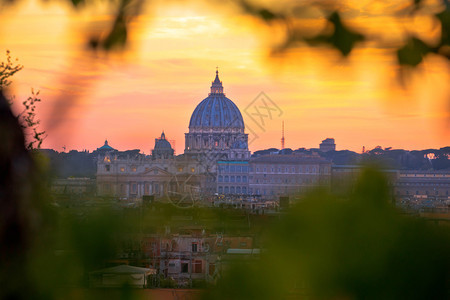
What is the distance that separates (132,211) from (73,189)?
0.08 meters

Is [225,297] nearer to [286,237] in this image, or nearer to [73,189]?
[286,237]

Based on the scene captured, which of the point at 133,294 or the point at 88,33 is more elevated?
the point at 88,33

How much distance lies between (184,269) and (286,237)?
Result: 13 centimetres

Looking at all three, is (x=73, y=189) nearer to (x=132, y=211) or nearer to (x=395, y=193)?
(x=132, y=211)

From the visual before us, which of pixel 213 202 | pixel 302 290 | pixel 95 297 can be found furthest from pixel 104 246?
pixel 213 202

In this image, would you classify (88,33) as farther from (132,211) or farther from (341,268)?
(341,268)

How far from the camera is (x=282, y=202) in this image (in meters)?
0.41

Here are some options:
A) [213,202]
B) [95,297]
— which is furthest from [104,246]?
[213,202]

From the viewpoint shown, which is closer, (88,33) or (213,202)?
(88,33)

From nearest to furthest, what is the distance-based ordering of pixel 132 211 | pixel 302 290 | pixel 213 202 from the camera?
1. pixel 302 290
2. pixel 132 211
3. pixel 213 202

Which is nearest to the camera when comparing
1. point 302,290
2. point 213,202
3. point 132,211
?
point 302,290

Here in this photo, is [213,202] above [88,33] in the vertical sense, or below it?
below

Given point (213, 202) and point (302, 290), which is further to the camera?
point (213, 202)

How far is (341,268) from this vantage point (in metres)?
0.36
